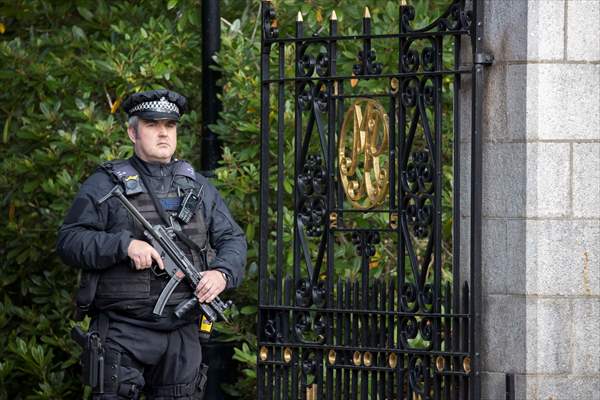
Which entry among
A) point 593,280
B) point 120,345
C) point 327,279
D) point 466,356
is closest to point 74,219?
point 120,345

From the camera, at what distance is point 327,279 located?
Answer: 23.3ft

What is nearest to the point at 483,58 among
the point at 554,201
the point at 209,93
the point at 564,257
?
the point at 554,201

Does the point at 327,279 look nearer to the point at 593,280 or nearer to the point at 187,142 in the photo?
the point at 593,280

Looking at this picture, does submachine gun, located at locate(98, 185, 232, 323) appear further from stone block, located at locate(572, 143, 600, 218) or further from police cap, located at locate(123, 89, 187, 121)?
stone block, located at locate(572, 143, 600, 218)

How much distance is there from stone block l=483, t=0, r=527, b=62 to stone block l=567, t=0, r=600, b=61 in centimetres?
20

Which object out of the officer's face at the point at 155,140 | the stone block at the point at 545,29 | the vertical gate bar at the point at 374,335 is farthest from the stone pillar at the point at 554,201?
the officer's face at the point at 155,140

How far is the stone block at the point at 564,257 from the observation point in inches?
258

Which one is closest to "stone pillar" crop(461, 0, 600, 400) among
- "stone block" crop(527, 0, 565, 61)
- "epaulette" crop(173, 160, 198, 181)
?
"stone block" crop(527, 0, 565, 61)

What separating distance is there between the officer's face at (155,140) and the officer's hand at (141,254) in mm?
453

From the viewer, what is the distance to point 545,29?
6547 millimetres

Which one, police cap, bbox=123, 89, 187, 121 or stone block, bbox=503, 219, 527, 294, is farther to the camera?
police cap, bbox=123, 89, 187, 121

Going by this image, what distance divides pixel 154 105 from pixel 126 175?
0.36 m

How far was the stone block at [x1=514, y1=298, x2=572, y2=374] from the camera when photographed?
654 cm

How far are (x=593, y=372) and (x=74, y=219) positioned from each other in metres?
2.39
